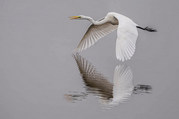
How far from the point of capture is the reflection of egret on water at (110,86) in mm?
9250

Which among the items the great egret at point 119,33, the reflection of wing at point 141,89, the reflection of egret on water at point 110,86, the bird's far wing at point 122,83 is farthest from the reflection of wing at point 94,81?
the great egret at point 119,33

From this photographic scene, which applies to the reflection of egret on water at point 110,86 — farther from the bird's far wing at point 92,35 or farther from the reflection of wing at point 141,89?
the bird's far wing at point 92,35

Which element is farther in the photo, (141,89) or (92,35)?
(92,35)

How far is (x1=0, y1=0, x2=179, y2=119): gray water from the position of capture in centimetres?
884

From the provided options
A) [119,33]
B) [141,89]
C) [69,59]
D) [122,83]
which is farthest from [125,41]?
[69,59]

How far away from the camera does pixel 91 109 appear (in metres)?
8.79

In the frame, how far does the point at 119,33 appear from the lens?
1016 cm

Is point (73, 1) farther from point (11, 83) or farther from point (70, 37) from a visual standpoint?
point (11, 83)

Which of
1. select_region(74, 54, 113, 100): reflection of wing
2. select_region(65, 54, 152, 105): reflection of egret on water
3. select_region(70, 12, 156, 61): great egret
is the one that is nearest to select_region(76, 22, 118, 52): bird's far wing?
select_region(70, 12, 156, 61): great egret

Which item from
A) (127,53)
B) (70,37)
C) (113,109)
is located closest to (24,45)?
(70,37)

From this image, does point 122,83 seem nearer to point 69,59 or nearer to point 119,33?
point 119,33

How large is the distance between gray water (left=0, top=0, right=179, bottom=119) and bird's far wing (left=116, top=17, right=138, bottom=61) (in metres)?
0.71

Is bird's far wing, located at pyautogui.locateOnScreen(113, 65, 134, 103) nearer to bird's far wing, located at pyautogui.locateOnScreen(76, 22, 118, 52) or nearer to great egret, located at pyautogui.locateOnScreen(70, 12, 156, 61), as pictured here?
great egret, located at pyautogui.locateOnScreen(70, 12, 156, 61)

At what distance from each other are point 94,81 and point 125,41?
0.94 metres
